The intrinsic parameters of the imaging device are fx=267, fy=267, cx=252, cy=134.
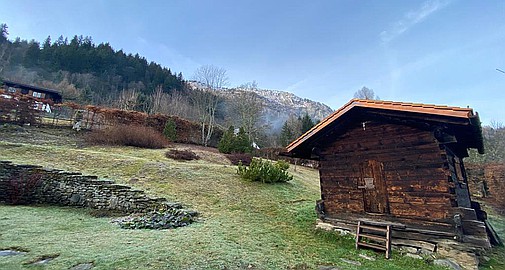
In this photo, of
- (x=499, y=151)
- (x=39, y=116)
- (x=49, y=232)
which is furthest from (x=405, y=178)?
(x=499, y=151)

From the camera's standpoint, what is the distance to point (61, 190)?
1174 centimetres

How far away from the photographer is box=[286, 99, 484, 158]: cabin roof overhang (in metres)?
6.16

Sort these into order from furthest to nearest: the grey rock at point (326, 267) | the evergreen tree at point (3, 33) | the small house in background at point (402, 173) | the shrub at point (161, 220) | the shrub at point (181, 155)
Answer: the evergreen tree at point (3, 33)
the shrub at point (181, 155)
the shrub at point (161, 220)
the small house in background at point (402, 173)
the grey rock at point (326, 267)

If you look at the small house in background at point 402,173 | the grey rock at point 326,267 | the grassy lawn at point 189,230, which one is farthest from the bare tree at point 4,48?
the grey rock at point 326,267

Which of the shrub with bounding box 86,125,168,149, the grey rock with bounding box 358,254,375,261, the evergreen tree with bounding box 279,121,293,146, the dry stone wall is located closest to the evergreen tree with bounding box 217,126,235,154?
the shrub with bounding box 86,125,168,149

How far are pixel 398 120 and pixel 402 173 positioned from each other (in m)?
1.47

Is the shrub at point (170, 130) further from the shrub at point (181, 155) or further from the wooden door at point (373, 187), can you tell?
the wooden door at point (373, 187)

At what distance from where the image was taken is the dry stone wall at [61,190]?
11.1 m

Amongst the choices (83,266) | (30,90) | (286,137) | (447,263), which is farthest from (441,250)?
(30,90)

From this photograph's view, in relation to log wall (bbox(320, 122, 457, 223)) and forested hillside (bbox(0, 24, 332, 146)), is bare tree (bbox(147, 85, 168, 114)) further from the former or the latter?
log wall (bbox(320, 122, 457, 223))

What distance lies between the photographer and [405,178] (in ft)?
23.9

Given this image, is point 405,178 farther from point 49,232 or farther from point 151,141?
point 151,141

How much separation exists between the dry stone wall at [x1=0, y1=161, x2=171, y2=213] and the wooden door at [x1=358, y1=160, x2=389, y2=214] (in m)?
7.62

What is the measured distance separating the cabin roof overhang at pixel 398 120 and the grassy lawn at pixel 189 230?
3.08 metres
